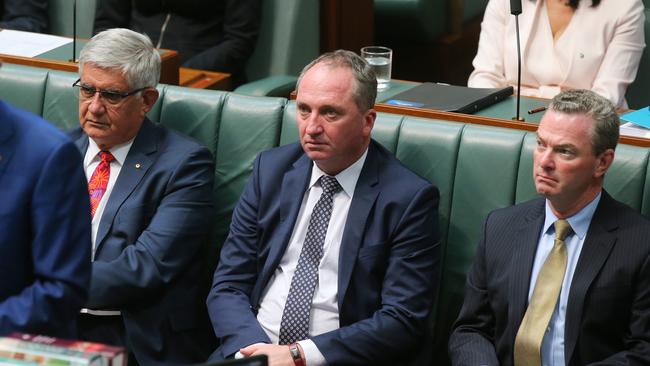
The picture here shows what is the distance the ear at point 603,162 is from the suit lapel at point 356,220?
1.44 feet

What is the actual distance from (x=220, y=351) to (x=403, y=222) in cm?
45

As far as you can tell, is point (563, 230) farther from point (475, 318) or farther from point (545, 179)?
point (475, 318)

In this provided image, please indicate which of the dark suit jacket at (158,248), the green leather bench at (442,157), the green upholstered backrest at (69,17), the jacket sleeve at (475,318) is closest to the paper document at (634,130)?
the green leather bench at (442,157)

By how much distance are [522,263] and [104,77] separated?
1000mm

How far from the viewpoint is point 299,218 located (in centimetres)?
225

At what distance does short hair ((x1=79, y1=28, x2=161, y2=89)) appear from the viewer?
2.38 metres

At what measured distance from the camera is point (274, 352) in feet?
6.80

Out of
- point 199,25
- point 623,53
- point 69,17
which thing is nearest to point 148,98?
point 199,25

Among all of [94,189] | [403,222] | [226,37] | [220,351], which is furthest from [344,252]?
[226,37]

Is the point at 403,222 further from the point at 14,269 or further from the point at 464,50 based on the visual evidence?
the point at 464,50

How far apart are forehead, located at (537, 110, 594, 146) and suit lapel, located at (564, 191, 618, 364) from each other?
0.51 feet

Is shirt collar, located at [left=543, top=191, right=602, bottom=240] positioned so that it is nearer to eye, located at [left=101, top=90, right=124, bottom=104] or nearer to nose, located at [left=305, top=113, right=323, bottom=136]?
nose, located at [left=305, top=113, right=323, bottom=136]

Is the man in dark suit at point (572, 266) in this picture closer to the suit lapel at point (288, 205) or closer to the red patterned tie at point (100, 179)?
the suit lapel at point (288, 205)

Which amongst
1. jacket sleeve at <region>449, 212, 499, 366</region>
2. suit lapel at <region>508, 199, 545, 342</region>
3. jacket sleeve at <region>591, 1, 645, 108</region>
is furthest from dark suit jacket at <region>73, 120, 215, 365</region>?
jacket sleeve at <region>591, 1, 645, 108</region>
